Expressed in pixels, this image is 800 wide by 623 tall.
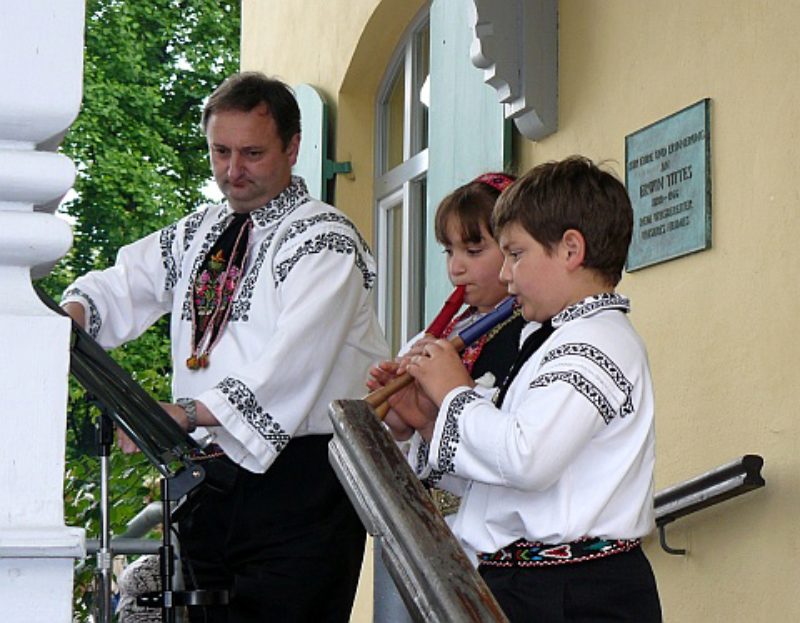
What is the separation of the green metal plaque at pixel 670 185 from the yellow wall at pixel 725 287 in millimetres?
34

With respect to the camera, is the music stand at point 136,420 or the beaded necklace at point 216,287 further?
the beaded necklace at point 216,287

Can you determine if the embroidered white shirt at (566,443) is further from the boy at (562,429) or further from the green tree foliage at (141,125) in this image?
the green tree foliage at (141,125)

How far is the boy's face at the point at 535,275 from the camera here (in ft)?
8.53

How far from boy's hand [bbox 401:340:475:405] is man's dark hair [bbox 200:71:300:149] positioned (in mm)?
1005

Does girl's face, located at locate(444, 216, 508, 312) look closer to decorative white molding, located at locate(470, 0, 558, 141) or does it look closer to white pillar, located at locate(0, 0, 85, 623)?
white pillar, located at locate(0, 0, 85, 623)

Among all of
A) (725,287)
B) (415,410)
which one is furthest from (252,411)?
(725,287)

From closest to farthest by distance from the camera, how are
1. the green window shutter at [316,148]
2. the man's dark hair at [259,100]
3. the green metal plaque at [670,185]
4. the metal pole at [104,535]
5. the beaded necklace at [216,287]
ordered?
the metal pole at [104,535], the beaded necklace at [216,287], the man's dark hair at [259,100], the green metal plaque at [670,185], the green window shutter at [316,148]

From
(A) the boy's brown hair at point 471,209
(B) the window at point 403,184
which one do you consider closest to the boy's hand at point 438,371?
(A) the boy's brown hair at point 471,209

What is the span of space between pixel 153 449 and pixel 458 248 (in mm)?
798

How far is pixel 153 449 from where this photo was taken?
2.54 metres

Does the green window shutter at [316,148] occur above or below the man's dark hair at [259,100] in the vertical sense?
above

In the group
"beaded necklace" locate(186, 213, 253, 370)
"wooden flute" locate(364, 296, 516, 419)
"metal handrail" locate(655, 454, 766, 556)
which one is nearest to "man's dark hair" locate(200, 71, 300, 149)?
"beaded necklace" locate(186, 213, 253, 370)

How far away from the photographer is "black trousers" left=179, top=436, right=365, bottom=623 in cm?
326

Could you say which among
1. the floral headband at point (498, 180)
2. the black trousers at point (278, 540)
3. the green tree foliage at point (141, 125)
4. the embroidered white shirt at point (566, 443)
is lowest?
the black trousers at point (278, 540)
